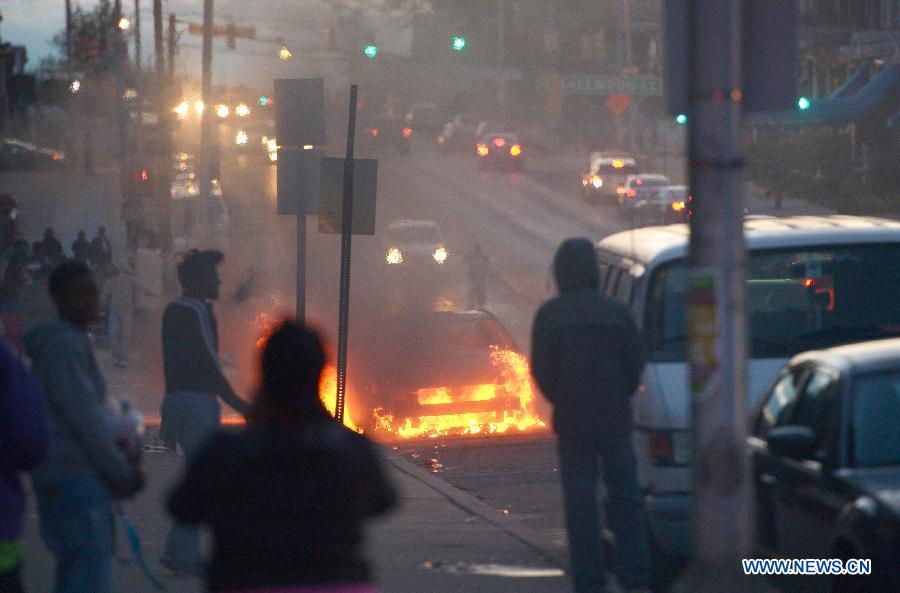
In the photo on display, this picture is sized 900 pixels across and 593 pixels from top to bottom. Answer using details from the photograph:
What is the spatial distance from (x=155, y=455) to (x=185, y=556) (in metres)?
5.89

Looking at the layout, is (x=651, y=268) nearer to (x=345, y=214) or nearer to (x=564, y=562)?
(x=564, y=562)

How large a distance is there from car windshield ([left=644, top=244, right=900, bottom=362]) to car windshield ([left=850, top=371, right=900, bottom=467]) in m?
2.07

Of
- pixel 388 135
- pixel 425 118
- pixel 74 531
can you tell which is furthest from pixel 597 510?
pixel 425 118

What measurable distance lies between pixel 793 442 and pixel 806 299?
2.62 meters

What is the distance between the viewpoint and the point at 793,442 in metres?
6.22

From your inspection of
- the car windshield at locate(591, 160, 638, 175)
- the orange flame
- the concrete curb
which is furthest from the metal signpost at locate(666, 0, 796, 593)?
the car windshield at locate(591, 160, 638, 175)

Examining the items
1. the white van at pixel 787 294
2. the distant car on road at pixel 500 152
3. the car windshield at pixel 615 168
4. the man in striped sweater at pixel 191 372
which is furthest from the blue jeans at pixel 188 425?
the distant car on road at pixel 500 152

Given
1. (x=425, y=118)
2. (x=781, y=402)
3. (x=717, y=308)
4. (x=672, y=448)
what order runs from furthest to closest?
(x=425, y=118) < (x=672, y=448) < (x=781, y=402) < (x=717, y=308)

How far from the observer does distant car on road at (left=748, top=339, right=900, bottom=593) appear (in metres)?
5.64

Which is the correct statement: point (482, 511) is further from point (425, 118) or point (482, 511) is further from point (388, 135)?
point (425, 118)

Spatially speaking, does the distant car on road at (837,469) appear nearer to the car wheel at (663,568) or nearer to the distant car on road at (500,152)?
the car wheel at (663,568)

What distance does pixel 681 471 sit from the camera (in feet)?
25.3

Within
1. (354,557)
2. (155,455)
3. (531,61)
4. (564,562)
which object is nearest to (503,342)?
(155,455)

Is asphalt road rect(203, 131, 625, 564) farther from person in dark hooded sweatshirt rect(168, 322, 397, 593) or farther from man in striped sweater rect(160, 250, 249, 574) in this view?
person in dark hooded sweatshirt rect(168, 322, 397, 593)
